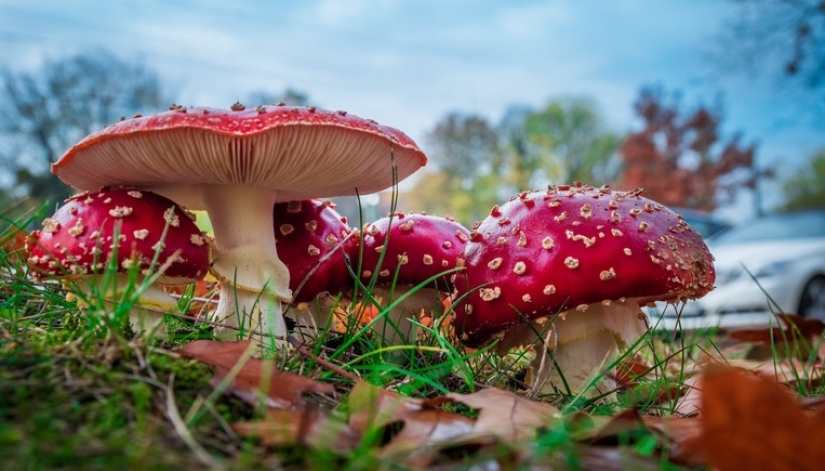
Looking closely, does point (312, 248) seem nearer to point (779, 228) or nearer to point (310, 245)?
point (310, 245)

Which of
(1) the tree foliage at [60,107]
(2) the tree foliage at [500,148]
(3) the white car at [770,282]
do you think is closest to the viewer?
(3) the white car at [770,282]

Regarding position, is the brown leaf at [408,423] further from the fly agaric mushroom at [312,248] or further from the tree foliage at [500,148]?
the tree foliage at [500,148]

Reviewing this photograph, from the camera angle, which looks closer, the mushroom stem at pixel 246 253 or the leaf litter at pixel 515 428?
the leaf litter at pixel 515 428

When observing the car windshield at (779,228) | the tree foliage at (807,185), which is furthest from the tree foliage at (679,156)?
the car windshield at (779,228)

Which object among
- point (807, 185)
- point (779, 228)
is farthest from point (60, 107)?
point (807, 185)

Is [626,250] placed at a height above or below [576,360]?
above

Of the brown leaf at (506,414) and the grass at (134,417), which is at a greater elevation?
the grass at (134,417)

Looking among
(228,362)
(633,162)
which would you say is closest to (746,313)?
(228,362)

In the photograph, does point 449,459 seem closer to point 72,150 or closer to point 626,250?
point 626,250
